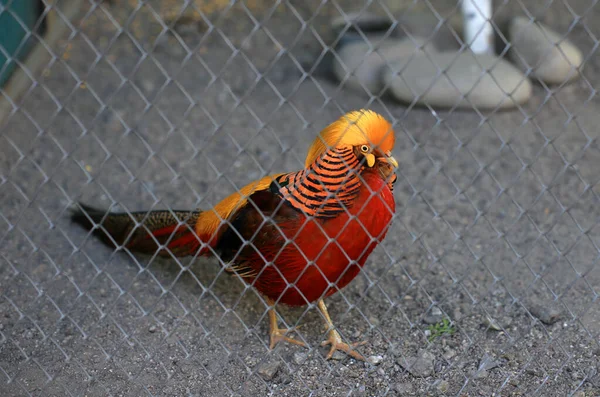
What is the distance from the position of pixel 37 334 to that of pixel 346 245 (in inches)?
46.4

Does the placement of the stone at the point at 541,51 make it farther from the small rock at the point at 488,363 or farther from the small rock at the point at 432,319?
the small rock at the point at 488,363

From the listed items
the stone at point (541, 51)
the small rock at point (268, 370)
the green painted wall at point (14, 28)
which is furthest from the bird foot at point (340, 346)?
the stone at point (541, 51)

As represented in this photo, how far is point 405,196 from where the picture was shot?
3.48 m

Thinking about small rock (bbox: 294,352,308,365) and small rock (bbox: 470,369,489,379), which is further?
small rock (bbox: 294,352,308,365)

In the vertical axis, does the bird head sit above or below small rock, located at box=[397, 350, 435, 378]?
above

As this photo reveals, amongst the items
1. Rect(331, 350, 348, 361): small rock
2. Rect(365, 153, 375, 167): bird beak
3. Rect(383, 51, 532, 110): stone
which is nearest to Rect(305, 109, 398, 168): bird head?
Rect(365, 153, 375, 167): bird beak

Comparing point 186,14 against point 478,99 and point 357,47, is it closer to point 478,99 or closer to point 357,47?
point 357,47

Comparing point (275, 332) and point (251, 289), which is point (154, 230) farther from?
point (275, 332)

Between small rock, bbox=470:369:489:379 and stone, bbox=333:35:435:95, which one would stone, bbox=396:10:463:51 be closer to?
stone, bbox=333:35:435:95

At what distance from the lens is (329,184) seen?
7.41 ft

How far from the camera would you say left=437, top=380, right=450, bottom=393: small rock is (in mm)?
2266

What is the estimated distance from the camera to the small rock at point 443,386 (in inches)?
89.2

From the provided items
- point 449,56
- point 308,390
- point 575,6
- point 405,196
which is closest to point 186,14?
point 449,56

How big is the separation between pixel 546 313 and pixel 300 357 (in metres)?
0.95
